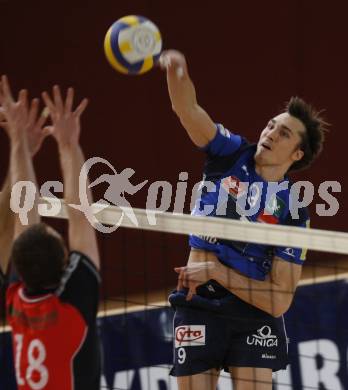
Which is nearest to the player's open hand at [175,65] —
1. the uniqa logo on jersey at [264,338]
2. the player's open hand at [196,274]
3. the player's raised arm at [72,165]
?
the player's open hand at [196,274]

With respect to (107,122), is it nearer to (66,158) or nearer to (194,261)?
(194,261)

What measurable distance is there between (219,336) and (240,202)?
77 cm

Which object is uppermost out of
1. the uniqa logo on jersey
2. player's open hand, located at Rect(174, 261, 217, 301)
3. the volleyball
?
the volleyball

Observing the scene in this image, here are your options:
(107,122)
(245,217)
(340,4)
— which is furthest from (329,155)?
(245,217)

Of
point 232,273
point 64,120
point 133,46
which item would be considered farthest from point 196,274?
point 64,120

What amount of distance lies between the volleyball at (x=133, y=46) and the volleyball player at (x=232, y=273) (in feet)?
0.36

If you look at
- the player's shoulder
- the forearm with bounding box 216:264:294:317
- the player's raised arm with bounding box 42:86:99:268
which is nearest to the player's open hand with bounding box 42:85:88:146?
the player's raised arm with bounding box 42:86:99:268

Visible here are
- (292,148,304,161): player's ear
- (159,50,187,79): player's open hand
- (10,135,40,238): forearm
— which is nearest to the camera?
(10,135,40,238): forearm

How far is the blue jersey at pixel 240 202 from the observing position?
726 centimetres

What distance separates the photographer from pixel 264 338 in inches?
289

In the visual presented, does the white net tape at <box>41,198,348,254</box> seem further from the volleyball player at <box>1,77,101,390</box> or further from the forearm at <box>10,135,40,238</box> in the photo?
the volleyball player at <box>1,77,101,390</box>

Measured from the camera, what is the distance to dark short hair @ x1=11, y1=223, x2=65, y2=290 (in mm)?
5176

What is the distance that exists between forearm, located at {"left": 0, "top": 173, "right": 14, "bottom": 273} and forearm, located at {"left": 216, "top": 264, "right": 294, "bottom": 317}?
149 centimetres

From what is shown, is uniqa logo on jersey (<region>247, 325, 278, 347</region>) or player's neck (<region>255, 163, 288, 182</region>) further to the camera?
player's neck (<region>255, 163, 288, 182</region>)
